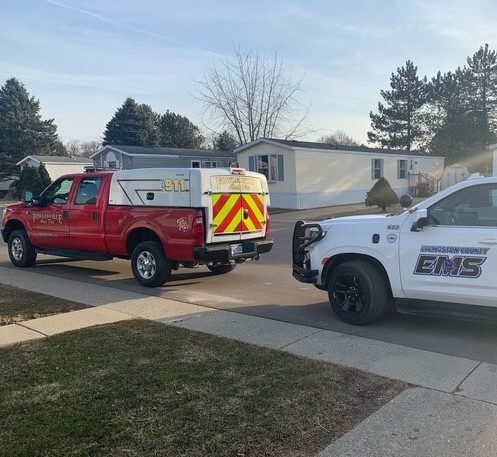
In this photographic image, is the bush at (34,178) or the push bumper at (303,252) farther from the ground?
the bush at (34,178)

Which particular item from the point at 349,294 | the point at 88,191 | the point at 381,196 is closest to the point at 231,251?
the point at 349,294

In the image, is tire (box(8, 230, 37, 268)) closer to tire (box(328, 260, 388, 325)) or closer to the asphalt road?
the asphalt road

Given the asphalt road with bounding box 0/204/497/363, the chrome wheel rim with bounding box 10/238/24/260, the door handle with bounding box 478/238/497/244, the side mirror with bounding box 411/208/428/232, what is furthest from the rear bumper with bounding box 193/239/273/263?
the chrome wheel rim with bounding box 10/238/24/260

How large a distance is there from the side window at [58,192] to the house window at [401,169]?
29388 millimetres

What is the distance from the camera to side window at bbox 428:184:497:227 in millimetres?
5508

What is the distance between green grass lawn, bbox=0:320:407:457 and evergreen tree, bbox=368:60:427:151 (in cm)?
6095

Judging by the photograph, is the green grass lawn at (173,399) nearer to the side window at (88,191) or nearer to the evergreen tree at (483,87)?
the side window at (88,191)

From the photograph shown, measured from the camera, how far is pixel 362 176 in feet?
107

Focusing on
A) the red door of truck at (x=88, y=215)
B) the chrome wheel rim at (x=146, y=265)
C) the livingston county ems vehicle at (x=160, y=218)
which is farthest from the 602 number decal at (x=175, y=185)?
the red door of truck at (x=88, y=215)

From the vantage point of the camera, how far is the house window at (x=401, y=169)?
118ft

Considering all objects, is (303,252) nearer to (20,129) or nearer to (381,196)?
(381,196)

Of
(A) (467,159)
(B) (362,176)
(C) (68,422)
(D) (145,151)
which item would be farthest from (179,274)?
(A) (467,159)

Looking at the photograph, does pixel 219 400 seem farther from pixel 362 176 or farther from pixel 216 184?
pixel 362 176

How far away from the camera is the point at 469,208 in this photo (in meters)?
5.65
